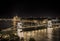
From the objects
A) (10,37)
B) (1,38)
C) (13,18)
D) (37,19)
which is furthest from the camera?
(37,19)

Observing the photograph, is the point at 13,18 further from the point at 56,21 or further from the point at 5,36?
the point at 56,21

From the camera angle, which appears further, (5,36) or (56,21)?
(56,21)

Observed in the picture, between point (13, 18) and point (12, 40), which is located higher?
point (13, 18)

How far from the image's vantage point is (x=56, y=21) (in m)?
15.2

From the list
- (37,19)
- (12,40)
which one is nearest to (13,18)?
(12,40)

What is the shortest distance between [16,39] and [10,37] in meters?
0.27

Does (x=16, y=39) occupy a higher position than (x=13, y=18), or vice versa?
(x=13, y=18)

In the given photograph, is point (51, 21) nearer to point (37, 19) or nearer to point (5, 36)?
point (37, 19)

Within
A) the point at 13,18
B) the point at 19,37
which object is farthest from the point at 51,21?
the point at 19,37

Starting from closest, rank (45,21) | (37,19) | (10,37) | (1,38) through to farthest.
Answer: (1,38) < (10,37) < (37,19) < (45,21)

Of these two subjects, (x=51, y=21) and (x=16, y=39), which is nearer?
(x=16, y=39)

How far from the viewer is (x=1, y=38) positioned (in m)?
3.58

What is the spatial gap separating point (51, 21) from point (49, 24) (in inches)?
44.2

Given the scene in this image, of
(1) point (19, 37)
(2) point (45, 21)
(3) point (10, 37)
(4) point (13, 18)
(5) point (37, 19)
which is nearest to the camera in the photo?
(3) point (10, 37)
